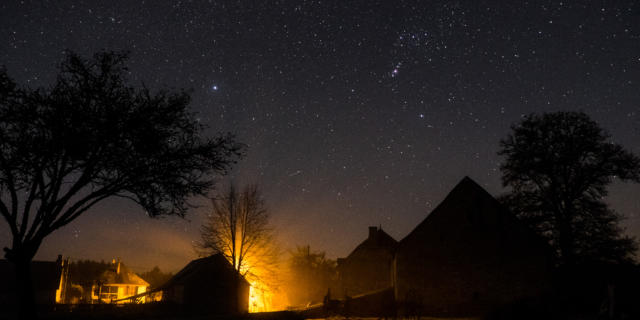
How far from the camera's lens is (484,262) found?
28.8m

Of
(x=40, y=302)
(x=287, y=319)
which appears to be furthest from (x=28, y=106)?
(x=40, y=302)

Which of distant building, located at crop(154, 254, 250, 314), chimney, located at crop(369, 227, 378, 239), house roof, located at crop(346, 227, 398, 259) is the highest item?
chimney, located at crop(369, 227, 378, 239)

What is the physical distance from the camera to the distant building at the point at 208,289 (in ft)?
133

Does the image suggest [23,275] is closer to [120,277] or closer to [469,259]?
[469,259]

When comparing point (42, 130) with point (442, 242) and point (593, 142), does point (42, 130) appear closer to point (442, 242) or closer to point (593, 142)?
point (442, 242)

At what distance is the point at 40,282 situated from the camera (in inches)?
2096

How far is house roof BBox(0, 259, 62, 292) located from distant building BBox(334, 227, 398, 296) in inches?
1570

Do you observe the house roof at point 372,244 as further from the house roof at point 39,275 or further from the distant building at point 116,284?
the house roof at point 39,275

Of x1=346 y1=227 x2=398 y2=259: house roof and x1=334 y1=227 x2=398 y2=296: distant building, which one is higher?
x1=346 y1=227 x2=398 y2=259: house roof

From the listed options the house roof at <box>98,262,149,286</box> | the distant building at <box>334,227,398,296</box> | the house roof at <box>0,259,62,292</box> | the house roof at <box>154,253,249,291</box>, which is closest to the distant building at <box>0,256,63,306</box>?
the house roof at <box>0,259,62,292</box>

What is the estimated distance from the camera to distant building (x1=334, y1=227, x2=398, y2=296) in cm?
4559

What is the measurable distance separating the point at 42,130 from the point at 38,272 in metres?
53.5

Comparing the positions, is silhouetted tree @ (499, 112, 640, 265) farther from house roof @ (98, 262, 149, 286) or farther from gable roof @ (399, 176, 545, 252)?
house roof @ (98, 262, 149, 286)

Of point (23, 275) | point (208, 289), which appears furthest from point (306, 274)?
point (23, 275)
